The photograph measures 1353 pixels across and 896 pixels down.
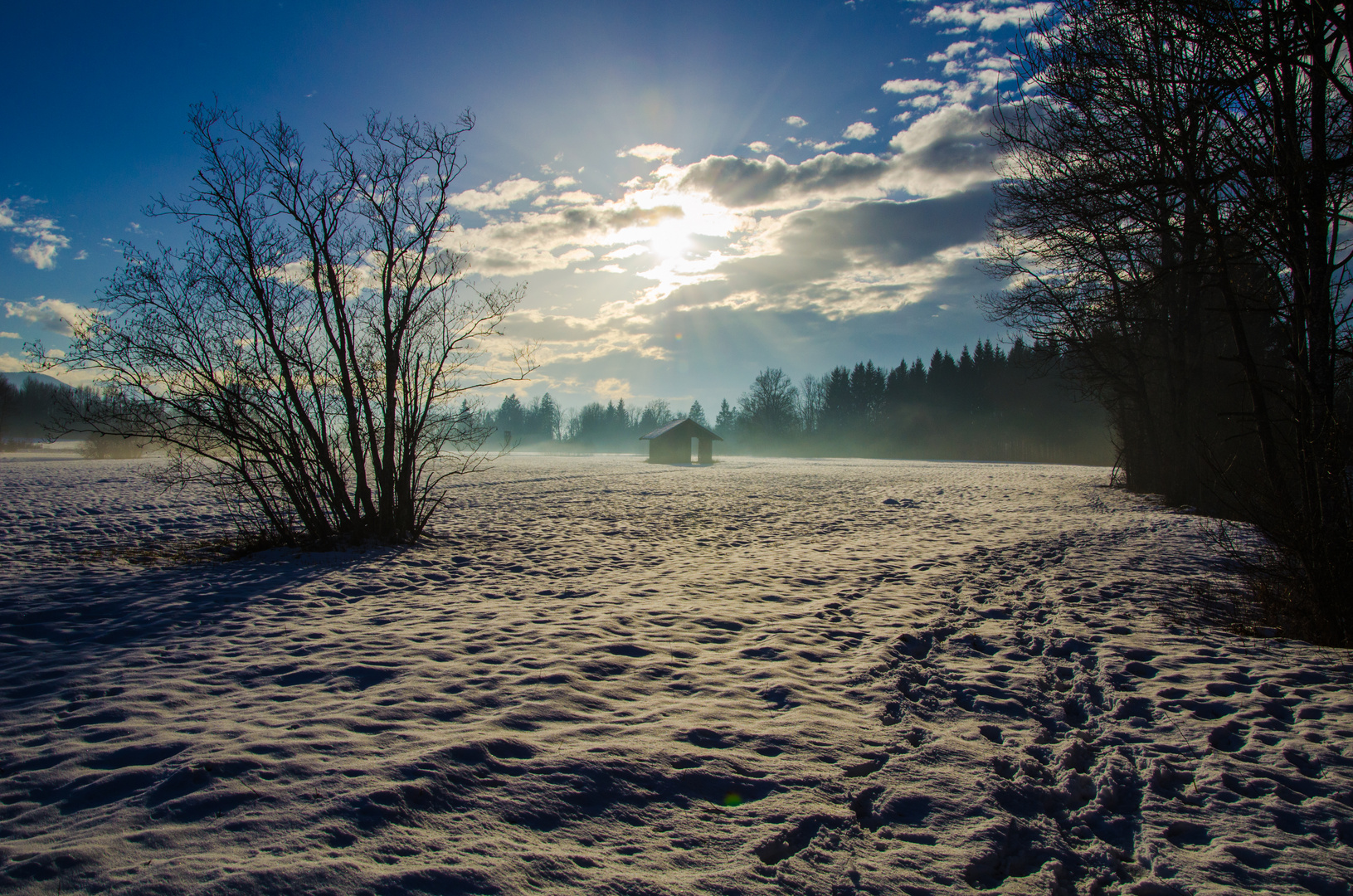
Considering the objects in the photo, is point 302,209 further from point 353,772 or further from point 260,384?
point 353,772

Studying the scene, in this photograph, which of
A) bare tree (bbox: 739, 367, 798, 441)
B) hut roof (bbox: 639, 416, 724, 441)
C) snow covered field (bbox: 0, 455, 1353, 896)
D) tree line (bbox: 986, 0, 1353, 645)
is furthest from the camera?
bare tree (bbox: 739, 367, 798, 441)

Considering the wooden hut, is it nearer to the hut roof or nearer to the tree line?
the hut roof

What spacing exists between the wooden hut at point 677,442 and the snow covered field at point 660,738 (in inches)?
1558

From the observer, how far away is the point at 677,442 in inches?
1909

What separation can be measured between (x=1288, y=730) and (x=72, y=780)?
7183 mm

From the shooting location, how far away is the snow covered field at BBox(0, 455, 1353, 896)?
2.46 meters

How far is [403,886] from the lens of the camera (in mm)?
2223

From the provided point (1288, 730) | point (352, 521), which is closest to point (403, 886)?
point (1288, 730)

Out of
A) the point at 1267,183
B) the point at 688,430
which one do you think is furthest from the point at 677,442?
the point at 1267,183

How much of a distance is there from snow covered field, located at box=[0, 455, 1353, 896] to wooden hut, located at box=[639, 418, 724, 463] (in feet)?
130

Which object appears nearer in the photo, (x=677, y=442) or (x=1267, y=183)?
(x=1267, y=183)

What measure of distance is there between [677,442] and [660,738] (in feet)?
148

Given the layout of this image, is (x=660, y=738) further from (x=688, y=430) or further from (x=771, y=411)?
(x=771, y=411)

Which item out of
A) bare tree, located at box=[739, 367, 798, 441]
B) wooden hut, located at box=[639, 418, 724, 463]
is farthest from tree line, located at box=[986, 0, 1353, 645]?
bare tree, located at box=[739, 367, 798, 441]
